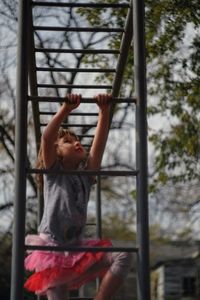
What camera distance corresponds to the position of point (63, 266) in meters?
2.54

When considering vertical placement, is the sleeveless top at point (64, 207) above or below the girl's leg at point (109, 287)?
above

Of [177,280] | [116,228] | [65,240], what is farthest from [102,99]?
[177,280]

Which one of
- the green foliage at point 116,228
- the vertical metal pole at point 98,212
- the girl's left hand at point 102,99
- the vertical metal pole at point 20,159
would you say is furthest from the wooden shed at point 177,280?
the vertical metal pole at point 20,159

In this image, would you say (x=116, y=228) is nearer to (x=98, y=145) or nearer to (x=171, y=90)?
(x=171, y=90)

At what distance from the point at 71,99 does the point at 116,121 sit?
10.5 m

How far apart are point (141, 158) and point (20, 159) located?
0.43 metres

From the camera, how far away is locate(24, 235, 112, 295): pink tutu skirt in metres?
2.54

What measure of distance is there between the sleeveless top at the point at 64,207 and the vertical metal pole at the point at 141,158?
430mm

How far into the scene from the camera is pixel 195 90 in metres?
8.20

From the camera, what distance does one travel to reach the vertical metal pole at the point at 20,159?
6.99 feet

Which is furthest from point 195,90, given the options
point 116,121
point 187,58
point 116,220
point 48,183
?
point 116,220

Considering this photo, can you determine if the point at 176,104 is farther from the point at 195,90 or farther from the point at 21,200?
the point at 21,200

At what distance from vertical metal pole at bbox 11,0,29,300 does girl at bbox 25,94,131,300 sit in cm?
17

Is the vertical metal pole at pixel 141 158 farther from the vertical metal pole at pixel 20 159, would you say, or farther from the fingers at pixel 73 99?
the vertical metal pole at pixel 20 159
